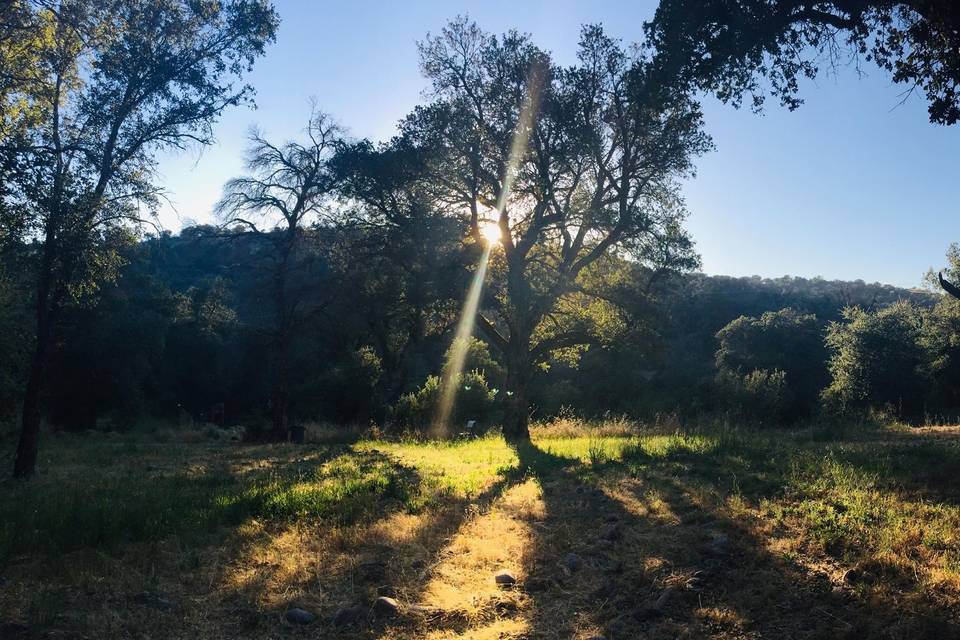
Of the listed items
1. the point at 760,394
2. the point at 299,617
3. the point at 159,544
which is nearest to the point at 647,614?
the point at 299,617

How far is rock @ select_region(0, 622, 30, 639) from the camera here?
4078 millimetres

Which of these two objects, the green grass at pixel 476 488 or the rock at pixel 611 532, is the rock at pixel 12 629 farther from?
the rock at pixel 611 532

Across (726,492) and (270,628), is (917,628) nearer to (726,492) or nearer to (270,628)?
(726,492)

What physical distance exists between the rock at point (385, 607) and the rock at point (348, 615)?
104 millimetres

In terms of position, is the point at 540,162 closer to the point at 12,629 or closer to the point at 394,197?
the point at 394,197

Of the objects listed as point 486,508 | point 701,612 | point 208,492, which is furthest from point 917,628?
point 208,492

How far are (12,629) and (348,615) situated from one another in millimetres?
2308

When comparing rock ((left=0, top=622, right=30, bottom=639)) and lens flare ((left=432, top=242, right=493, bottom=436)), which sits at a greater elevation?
lens flare ((left=432, top=242, right=493, bottom=436))

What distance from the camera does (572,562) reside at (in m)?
5.83

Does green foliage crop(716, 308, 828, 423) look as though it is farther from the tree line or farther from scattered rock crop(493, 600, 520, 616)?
scattered rock crop(493, 600, 520, 616)

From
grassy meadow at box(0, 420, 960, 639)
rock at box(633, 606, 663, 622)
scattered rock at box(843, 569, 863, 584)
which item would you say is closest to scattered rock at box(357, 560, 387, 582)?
grassy meadow at box(0, 420, 960, 639)

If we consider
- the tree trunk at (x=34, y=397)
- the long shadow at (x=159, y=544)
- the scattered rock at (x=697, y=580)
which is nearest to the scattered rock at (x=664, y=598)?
the scattered rock at (x=697, y=580)

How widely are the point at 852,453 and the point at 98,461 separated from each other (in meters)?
16.3

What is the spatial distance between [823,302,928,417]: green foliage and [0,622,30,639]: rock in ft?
127
